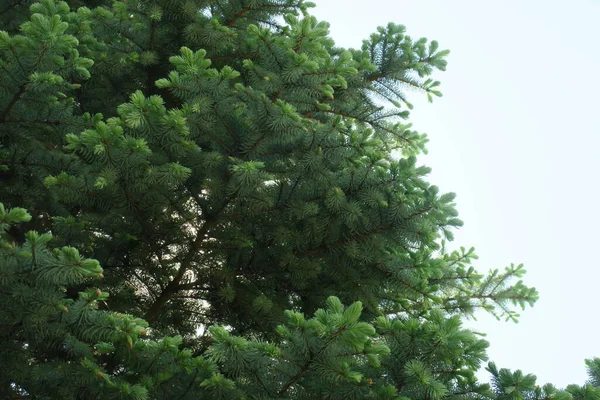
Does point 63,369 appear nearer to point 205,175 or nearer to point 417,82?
point 205,175

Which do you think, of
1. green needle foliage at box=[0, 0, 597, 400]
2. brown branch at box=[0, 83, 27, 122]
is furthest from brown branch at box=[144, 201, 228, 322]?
brown branch at box=[0, 83, 27, 122]

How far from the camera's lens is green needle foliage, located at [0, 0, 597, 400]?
10.2 ft

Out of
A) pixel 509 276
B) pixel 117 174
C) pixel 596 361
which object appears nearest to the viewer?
pixel 596 361

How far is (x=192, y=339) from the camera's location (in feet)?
15.8

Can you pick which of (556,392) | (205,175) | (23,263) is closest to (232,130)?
(205,175)

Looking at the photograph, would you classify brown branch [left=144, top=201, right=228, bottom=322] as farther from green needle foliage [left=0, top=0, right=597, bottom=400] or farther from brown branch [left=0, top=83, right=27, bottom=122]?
brown branch [left=0, top=83, right=27, bottom=122]

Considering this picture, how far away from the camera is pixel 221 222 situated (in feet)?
14.9

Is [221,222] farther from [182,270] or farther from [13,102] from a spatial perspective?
[13,102]

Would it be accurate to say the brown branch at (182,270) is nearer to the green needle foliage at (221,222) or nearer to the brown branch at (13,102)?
the green needle foliage at (221,222)

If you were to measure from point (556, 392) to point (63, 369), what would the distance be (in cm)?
253

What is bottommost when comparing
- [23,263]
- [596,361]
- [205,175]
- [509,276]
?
[596,361]

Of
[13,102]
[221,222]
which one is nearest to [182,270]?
[221,222]

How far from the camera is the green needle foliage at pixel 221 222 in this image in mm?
3109

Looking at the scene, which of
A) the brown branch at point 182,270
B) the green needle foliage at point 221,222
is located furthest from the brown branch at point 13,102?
the brown branch at point 182,270
